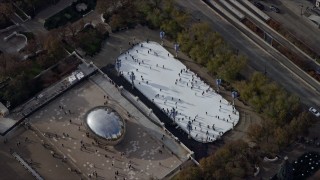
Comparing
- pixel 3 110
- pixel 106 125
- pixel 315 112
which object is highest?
pixel 315 112

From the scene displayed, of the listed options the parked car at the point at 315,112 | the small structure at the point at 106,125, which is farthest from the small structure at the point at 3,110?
the parked car at the point at 315,112

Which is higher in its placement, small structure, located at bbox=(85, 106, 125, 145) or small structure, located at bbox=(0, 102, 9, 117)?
small structure, located at bbox=(85, 106, 125, 145)

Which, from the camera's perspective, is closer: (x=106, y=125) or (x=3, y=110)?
(x=106, y=125)

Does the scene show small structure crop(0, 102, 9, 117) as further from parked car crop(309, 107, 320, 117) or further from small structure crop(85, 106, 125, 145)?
parked car crop(309, 107, 320, 117)

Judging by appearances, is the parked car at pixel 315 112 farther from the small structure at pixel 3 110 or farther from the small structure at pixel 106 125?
the small structure at pixel 3 110

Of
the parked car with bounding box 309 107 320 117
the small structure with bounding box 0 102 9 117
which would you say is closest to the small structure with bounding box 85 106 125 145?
the small structure with bounding box 0 102 9 117

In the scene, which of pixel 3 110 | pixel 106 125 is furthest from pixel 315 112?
pixel 3 110

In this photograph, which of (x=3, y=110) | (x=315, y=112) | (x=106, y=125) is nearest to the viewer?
(x=106, y=125)

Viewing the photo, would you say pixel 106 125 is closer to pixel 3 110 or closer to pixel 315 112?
pixel 3 110
